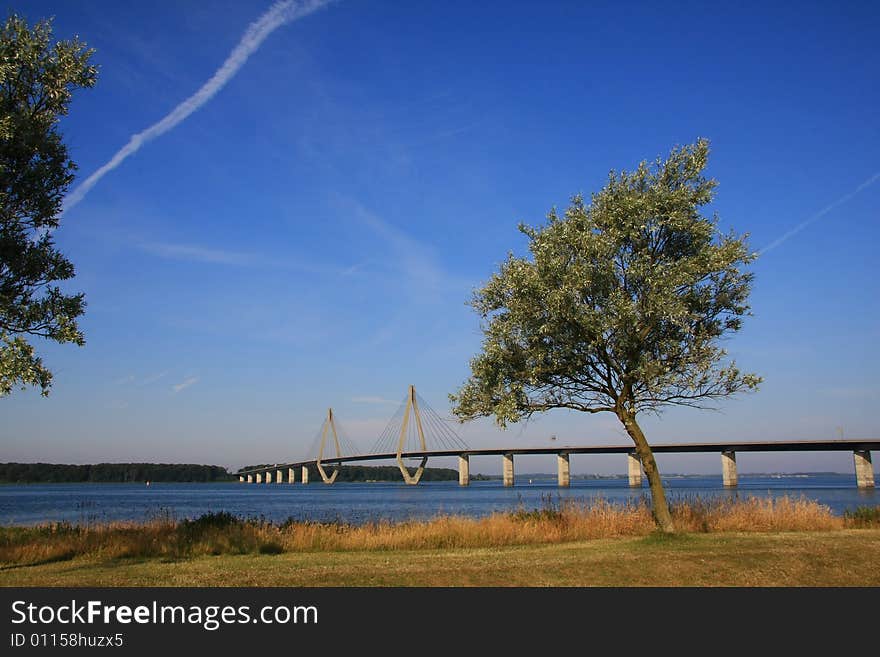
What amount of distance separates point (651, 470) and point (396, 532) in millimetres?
9178

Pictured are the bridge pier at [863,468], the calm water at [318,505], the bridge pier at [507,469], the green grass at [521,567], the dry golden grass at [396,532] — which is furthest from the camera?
the bridge pier at [507,469]

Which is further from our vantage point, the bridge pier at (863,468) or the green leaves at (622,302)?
the bridge pier at (863,468)

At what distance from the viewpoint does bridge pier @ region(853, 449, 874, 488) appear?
4286 inches

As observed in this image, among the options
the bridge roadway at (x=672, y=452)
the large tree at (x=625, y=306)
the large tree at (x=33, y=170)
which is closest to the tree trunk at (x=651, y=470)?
the large tree at (x=625, y=306)

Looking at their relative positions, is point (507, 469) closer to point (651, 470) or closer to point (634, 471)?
point (634, 471)

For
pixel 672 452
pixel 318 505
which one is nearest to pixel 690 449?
pixel 672 452

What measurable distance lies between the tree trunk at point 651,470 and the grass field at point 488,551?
2.64ft

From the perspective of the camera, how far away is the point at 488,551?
67.1 feet

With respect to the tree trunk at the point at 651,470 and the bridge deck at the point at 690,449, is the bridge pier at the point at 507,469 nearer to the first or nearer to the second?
the bridge deck at the point at 690,449

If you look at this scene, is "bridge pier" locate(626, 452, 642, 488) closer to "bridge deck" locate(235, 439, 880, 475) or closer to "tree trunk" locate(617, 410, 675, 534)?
"bridge deck" locate(235, 439, 880, 475)

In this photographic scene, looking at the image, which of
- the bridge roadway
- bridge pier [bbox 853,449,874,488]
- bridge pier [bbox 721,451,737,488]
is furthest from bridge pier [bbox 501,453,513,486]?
bridge pier [bbox 853,449,874,488]

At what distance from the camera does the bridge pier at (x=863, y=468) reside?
357ft
